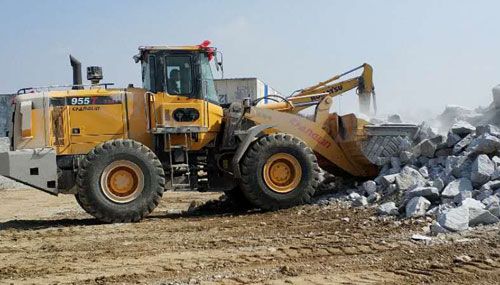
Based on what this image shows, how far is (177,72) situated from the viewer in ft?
35.0

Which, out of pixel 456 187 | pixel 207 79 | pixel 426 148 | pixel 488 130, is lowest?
pixel 456 187

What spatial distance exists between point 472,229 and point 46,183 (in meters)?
6.26

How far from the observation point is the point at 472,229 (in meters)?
7.09

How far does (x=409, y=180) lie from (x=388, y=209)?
1.20 meters

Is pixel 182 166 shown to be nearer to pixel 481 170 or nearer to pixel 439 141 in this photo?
pixel 439 141

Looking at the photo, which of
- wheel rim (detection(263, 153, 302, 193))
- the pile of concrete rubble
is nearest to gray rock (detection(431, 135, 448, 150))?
the pile of concrete rubble

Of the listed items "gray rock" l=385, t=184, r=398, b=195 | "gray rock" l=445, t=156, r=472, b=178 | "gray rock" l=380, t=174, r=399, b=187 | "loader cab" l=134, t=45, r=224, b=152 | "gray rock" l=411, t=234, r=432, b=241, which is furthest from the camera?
"loader cab" l=134, t=45, r=224, b=152

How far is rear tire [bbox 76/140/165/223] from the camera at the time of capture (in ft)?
31.6

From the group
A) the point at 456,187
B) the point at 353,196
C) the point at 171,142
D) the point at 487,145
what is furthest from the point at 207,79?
the point at 487,145

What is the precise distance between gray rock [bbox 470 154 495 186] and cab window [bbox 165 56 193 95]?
4.68m

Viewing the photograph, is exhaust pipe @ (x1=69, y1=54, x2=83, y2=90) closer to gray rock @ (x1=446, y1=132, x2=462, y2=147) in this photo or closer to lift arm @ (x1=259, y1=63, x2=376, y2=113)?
lift arm @ (x1=259, y1=63, x2=376, y2=113)

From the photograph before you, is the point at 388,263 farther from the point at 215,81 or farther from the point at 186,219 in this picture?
the point at 215,81

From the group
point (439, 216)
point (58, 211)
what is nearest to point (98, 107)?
point (58, 211)

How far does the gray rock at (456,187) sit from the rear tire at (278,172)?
2.50 meters
